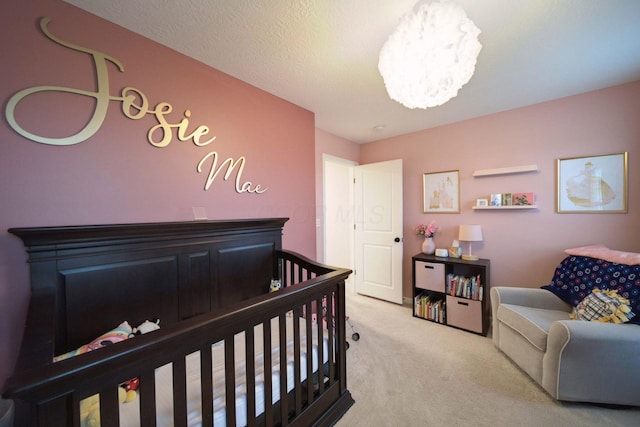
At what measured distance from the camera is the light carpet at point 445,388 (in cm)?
142

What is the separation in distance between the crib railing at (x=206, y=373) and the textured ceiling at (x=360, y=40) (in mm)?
1430

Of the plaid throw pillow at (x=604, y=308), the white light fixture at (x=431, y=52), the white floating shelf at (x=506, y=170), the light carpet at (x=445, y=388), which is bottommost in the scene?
the light carpet at (x=445, y=388)

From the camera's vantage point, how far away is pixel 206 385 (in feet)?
2.79

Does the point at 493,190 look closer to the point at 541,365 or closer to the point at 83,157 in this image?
the point at 541,365

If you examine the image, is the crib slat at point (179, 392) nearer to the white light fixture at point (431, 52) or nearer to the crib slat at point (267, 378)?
the crib slat at point (267, 378)

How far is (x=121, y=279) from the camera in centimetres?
131

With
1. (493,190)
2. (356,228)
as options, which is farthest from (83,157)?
(493,190)

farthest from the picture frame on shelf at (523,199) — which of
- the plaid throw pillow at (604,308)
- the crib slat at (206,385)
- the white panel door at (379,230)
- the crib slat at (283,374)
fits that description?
the crib slat at (206,385)

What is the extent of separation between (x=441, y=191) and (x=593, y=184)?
4.13 ft

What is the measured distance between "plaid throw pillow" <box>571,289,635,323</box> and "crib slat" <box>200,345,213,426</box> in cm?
237

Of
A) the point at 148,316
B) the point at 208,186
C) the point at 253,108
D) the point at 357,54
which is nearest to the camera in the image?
the point at 148,316

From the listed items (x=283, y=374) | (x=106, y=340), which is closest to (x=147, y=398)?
(x=283, y=374)

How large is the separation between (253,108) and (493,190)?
2.65 metres

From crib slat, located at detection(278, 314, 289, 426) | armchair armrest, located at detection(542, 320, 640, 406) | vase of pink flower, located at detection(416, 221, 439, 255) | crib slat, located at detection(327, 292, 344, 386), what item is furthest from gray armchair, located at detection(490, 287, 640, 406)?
crib slat, located at detection(278, 314, 289, 426)
